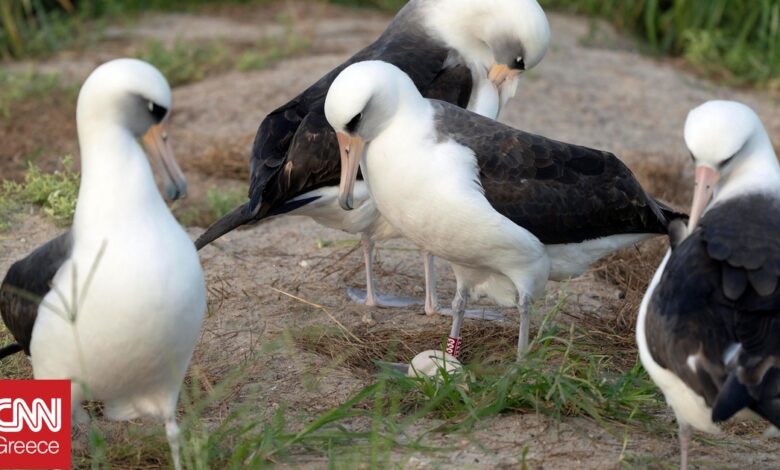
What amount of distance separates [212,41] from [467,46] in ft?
17.2

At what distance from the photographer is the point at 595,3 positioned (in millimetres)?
12578

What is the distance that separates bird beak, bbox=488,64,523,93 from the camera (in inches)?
262

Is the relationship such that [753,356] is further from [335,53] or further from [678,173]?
[335,53]

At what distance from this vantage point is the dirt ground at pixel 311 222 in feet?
15.3

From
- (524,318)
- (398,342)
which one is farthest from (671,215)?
(398,342)

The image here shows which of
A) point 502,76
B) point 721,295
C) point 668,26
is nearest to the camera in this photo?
point 721,295

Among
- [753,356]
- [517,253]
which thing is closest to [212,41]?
[517,253]

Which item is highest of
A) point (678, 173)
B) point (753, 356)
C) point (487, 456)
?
point (753, 356)

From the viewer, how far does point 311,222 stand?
25.3ft

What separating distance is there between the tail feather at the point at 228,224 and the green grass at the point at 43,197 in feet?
4.12

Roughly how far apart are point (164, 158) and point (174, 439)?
38.2 inches

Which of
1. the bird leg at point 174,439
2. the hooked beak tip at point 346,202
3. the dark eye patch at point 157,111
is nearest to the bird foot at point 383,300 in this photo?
the hooked beak tip at point 346,202

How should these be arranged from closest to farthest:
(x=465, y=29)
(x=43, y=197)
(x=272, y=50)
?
1. (x=465, y=29)
2. (x=43, y=197)
3. (x=272, y=50)

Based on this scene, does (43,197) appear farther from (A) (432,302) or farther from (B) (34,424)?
(B) (34,424)
